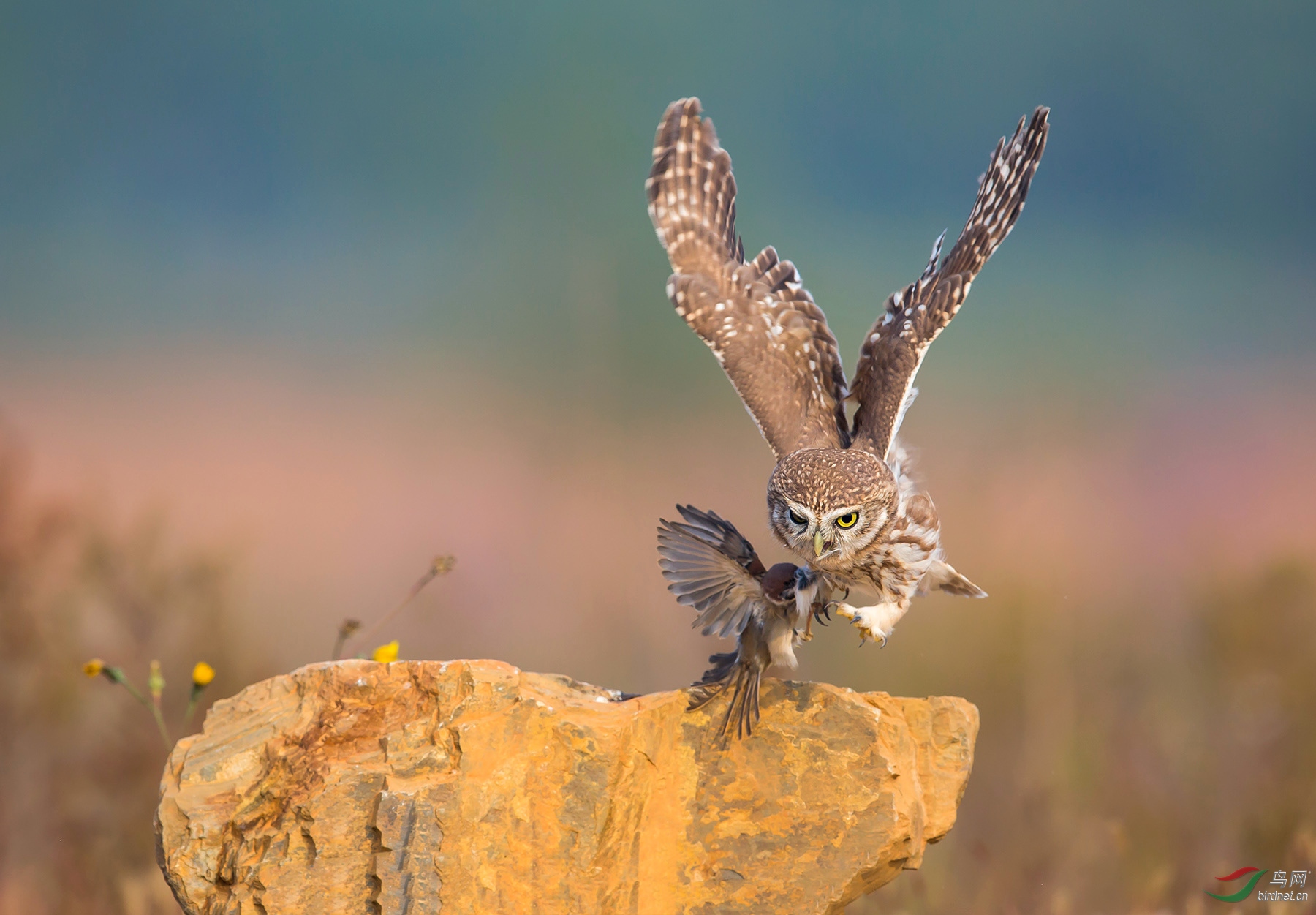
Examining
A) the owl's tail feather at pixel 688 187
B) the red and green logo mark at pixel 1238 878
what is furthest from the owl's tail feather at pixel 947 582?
the red and green logo mark at pixel 1238 878

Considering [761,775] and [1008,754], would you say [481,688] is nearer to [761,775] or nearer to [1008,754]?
[761,775]

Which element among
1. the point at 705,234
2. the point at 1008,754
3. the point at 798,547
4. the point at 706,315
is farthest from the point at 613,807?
the point at 1008,754

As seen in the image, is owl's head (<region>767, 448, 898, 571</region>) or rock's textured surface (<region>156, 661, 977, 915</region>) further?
owl's head (<region>767, 448, 898, 571</region>)

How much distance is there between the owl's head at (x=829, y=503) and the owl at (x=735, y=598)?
0.09 m

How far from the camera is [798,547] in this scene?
2.22m

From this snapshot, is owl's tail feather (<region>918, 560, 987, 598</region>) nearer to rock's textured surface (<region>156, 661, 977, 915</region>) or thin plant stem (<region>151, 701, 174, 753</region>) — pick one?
rock's textured surface (<region>156, 661, 977, 915</region>)

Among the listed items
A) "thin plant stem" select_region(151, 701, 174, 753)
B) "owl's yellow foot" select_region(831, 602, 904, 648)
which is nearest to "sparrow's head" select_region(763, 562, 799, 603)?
"owl's yellow foot" select_region(831, 602, 904, 648)

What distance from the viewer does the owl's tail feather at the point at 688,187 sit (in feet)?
9.09

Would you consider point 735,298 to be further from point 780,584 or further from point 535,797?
point 535,797

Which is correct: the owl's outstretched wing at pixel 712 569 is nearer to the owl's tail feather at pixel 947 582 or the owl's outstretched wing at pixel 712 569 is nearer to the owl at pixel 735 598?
the owl at pixel 735 598

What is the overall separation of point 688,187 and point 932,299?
2.30 ft

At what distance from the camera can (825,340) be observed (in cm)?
275

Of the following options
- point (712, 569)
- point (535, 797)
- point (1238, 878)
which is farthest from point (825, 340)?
point (1238, 878)

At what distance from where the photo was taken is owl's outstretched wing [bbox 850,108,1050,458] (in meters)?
2.55
